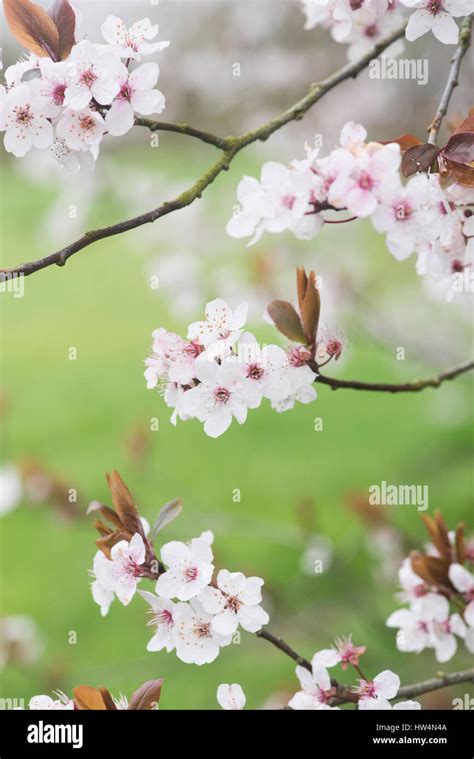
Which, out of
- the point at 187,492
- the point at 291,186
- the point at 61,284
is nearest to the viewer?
the point at 291,186

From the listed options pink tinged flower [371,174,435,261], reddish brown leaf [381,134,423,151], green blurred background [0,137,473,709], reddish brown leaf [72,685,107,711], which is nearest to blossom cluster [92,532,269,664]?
reddish brown leaf [72,685,107,711]

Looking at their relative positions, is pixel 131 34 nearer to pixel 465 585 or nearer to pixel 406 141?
Result: pixel 406 141

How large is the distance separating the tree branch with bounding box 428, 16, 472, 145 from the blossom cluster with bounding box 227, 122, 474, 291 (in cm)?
6

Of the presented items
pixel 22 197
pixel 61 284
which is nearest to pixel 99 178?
pixel 61 284

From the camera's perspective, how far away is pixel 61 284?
6004mm

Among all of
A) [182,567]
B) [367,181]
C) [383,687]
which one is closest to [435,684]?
[383,687]

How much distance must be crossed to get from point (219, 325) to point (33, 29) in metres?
0.33

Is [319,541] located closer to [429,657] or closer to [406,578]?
[429,657]

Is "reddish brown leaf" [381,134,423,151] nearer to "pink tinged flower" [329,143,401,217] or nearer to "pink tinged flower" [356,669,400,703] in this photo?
"pink tinged flower" [329,143,401,217]

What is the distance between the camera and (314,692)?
0.87 m

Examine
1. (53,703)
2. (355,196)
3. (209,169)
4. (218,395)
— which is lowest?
(53,703)

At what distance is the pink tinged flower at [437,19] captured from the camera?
2.91 feet
